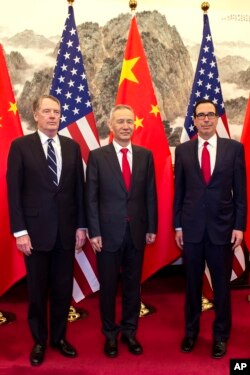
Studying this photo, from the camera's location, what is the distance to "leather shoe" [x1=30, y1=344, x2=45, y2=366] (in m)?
2.57

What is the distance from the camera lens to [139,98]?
3.44 meters

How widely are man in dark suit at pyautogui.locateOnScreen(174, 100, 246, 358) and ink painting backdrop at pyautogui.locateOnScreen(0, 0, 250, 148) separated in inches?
68.1

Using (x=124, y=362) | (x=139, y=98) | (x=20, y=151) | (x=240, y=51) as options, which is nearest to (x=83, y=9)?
(x=139, y=98)

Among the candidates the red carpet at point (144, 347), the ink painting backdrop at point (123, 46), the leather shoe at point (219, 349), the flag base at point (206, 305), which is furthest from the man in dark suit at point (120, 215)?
the ink painting backdrop at point (123, 46)

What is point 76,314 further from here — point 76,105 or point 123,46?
point 123,46

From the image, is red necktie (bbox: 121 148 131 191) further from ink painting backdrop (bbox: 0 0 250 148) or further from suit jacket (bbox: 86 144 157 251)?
ink painting backdrop (bbox: 0 0 250 148)

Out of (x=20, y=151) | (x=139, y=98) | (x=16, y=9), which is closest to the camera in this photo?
(x=20, y=151)

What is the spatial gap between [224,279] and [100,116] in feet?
7.46

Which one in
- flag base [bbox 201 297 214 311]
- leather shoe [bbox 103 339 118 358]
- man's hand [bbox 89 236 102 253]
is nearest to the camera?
man's hand [bbox 89 236 102 253]

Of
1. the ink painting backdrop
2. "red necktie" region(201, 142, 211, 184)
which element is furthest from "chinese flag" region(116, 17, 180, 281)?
"red necktie" region(201, 142, 211, 184)

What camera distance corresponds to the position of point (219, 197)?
101 inches

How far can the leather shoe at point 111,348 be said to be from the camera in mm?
2650

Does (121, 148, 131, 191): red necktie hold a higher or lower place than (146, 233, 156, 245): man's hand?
higher

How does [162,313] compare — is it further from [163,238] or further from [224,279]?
[224,279]
